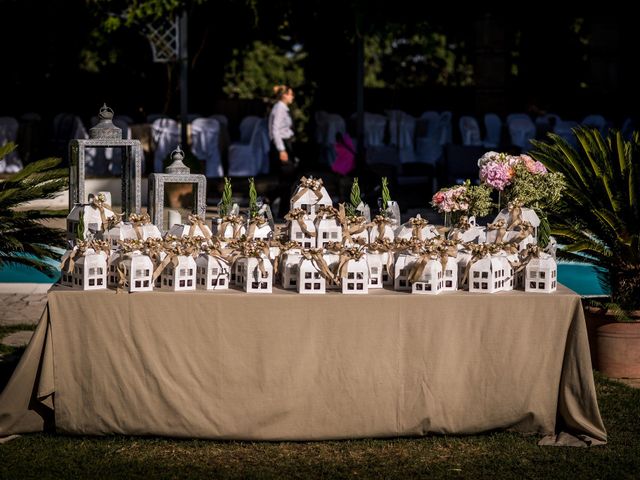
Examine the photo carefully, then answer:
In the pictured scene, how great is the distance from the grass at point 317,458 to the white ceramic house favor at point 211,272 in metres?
0.75

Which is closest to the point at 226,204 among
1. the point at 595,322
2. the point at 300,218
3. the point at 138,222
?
the point at 300,218

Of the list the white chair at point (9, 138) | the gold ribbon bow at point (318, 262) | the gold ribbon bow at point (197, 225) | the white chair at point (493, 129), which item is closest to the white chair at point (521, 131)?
the white chair at point (493, 129)

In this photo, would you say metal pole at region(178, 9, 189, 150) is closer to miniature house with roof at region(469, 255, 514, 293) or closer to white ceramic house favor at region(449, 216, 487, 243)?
white ceramic house favor at region(449, 216, 487, 243)

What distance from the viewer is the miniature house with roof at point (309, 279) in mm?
5652

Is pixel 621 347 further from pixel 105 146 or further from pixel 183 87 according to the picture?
pixel 183 87

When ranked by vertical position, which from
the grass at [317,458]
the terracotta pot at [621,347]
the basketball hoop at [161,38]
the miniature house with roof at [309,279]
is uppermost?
the basketball hoop at [161,38]

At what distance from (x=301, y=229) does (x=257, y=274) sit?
666 mm

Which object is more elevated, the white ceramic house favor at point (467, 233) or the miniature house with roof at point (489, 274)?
the white ceramic house favor at point (467, 233)

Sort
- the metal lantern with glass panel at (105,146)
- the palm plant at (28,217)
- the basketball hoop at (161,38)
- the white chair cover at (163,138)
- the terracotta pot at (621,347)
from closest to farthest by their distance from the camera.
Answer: the metal lantern with glass panel at (105,146)
the terracotta pot at (621,347)
the palm plant at (28,217)
the white chair cover at (163,138)
the basketball hoop at (161,38)

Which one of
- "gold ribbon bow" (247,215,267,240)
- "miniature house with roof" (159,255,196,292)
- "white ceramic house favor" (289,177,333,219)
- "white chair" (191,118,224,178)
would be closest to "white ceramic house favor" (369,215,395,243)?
"white ceramic house favor" (289,177,333,219)

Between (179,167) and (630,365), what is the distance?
2.92 m

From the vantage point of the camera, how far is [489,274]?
5.73m

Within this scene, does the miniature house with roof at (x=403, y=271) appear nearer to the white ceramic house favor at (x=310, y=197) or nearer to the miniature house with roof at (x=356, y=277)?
the miniature house with roof at (x=356, y=277)

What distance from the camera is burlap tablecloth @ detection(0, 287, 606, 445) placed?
564 centimetres
